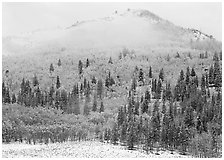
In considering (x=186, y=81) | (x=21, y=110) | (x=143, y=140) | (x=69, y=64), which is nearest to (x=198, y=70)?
(x=186, y=81)

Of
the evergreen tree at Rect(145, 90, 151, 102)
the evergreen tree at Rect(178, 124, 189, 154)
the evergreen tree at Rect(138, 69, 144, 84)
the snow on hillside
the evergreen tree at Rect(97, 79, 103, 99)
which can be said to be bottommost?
the evergreen tree at Rect(178, 124, 189, 154)

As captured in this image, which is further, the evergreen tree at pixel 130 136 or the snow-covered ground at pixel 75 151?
the evergreen tree at pixel 130 136

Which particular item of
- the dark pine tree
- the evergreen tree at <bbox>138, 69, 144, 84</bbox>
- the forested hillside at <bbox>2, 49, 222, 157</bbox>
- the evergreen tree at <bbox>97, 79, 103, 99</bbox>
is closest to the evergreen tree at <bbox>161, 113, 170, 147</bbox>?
the forested hillside at <bbox>2, 49, 222, 157</bbox>

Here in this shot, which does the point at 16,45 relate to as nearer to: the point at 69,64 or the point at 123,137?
the point at 69,64

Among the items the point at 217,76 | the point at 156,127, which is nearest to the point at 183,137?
the point at 156,127

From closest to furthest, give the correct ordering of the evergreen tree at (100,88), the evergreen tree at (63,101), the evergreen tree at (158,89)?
the evergreen tree at (63,101), the evergreen tree at (158,89), the evergreen tree at (100,88)

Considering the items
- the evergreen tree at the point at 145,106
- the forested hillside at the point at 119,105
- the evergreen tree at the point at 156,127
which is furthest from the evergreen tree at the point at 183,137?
the evergreen tree at the point at 145,106

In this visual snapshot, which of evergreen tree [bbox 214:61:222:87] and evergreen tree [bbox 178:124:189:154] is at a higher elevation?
evergreen tree [bbox 214:61:222:87]

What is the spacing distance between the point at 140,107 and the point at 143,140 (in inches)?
1034

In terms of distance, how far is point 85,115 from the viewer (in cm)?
8888

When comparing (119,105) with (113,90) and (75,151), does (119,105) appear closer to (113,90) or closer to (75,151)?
(113,90)

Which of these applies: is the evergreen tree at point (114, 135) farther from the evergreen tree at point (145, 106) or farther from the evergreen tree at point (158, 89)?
the evergreen tree at point (158, 89)

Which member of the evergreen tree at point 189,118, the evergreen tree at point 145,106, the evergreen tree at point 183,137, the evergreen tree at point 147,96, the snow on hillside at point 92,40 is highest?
the snow on hillside at point 92,40

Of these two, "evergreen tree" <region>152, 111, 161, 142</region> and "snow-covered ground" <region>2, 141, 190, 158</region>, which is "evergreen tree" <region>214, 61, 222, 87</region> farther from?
"snow-covered ground" <region>2, 141, 190, 158</region>
